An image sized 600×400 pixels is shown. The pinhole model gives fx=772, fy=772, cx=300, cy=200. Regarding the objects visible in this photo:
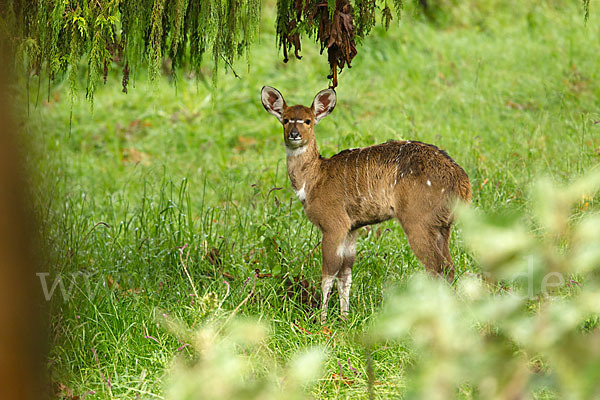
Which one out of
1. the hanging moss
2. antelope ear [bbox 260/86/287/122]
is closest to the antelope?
antelope ear [bbox 260/86/287/122]

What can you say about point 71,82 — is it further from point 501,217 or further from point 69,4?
point 501,217

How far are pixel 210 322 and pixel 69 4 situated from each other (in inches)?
69.5

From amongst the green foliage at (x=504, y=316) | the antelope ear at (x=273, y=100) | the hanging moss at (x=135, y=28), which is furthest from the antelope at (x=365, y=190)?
the green foliage at (x=504, y=316)

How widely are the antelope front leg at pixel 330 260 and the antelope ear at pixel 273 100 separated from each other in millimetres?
943

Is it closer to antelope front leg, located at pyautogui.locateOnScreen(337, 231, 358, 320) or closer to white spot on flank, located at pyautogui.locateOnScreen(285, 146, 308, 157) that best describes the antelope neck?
white spot on flank, located at pyautogui.locateOnScreen(285, 146, 308, 157)

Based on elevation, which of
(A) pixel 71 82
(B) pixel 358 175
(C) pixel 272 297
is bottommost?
(C) pixel 272 297

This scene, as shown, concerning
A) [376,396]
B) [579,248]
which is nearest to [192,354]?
[376,396]

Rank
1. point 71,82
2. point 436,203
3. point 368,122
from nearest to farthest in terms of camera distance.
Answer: point 71,82 < point 436,203 < point 368,122

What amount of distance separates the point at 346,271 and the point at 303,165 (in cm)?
75

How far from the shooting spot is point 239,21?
4.09m

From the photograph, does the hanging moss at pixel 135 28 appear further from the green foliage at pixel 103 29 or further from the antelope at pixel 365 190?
the antelope at pixel 365 190

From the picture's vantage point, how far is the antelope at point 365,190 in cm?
→ 438

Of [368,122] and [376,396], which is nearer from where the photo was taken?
[376,396]

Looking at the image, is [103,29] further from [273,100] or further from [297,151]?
[297,151]
